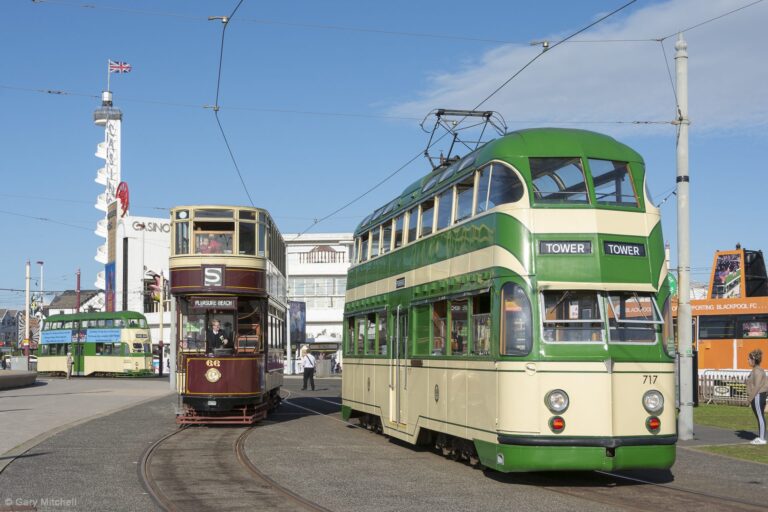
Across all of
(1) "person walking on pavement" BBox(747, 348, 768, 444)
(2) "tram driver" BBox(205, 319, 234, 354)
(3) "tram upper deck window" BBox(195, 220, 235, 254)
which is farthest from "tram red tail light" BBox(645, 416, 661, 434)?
(3) "tram upper deck window" BBox(195, 220, 235, 254)

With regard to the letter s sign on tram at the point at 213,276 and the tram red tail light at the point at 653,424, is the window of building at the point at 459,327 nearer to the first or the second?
the tram red tail light at the point at 653,424

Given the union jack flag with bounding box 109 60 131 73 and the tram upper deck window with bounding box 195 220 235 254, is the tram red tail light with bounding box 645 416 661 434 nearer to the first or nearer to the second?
the tram upper deck window with bounding box 195 220 235 254

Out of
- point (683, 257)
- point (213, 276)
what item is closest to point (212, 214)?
point (213, 276)

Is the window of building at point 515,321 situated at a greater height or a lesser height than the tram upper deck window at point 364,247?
lesser

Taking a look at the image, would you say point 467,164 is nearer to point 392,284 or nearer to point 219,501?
point 392,284

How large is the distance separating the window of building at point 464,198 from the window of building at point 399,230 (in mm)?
3375

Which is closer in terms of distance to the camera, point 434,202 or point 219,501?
point 219,501

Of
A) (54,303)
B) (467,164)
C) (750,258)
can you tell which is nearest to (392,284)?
(467,164)

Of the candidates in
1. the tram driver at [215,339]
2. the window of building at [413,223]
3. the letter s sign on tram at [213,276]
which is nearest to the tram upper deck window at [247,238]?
the letter s sign on tram at [213,276]

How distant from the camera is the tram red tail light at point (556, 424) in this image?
11.4 meters

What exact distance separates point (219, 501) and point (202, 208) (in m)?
11.7

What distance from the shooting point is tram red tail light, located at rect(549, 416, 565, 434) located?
1143cm

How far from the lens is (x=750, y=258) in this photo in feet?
111

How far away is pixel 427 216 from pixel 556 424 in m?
5.34
